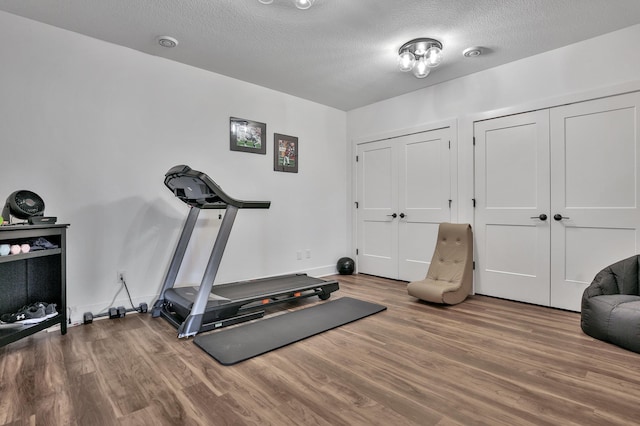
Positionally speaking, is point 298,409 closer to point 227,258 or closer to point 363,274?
point 227,258

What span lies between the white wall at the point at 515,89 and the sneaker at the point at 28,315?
13.8 ft

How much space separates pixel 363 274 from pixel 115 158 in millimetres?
3666

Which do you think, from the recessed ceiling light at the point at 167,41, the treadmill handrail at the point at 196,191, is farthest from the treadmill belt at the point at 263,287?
the recessed ceiling light at the point at 167,41

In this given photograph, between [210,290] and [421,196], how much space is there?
118 inches

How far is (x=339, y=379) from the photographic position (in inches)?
73.9

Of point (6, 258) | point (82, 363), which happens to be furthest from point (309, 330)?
point (6, 258)

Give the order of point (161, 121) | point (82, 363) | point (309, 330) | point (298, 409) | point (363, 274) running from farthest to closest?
point (363, 274), point (161, 121), point (309, 330), point (82, 363), point (298, 409)

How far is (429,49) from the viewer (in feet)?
10.1

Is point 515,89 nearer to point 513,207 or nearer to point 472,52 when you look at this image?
point 472,52

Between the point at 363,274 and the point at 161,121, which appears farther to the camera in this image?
the point at 363,274

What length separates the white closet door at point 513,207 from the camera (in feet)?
10.9

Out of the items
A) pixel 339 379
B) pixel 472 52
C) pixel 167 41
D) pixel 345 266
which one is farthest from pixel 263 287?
pixel 472 52

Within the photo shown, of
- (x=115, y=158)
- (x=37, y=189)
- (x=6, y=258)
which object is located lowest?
(x=6, y=258)

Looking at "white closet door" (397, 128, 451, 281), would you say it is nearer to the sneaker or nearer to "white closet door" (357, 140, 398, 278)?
"white closet door" (357, 140, 398, 278)
